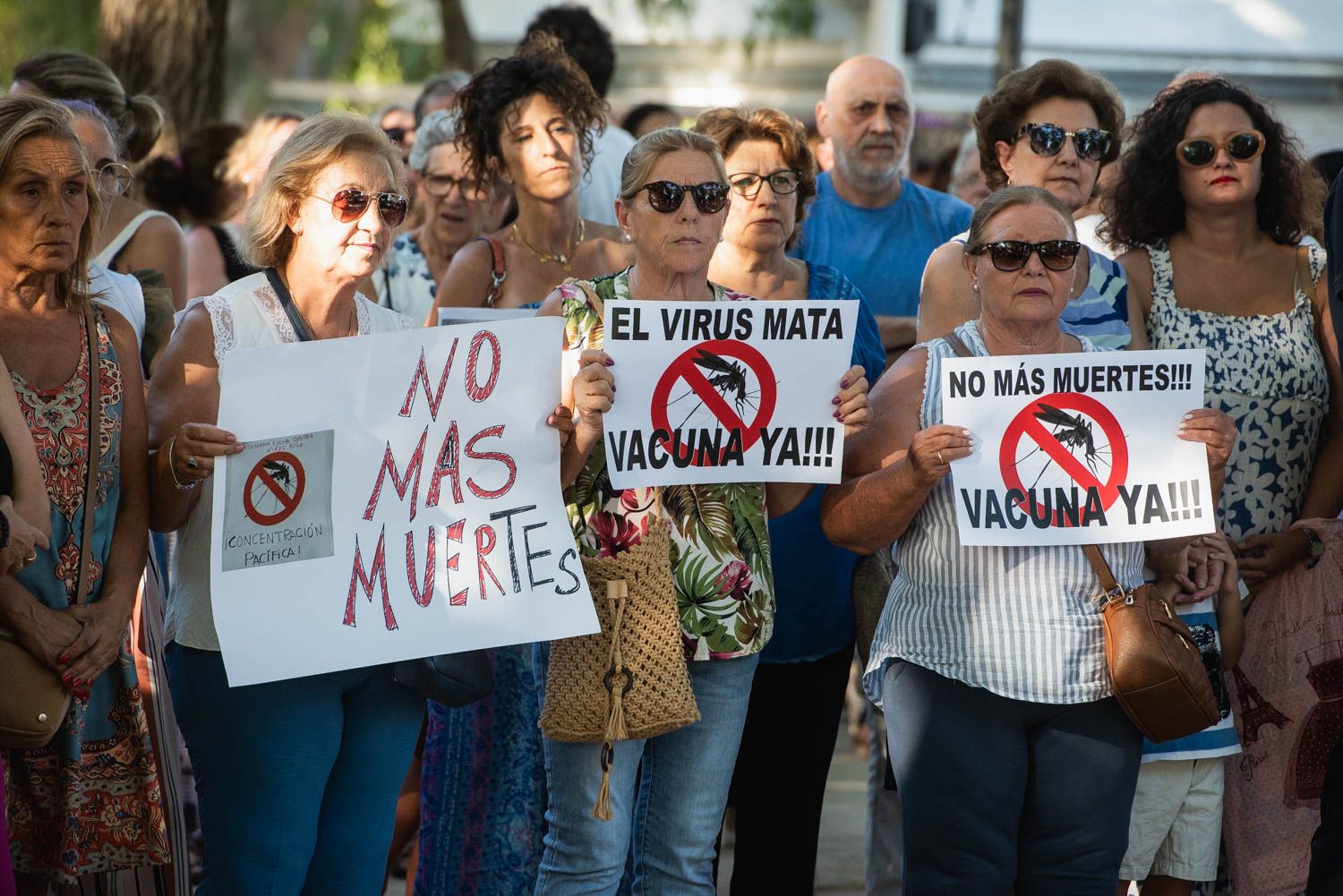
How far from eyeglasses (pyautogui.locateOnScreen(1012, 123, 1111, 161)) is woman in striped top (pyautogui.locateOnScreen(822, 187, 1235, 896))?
2.54ft

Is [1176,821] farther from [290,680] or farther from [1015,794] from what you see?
[290,680]

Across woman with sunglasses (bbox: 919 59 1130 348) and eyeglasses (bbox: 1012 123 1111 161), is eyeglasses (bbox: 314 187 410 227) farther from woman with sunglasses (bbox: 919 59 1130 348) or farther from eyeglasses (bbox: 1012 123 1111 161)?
eyeglasses (bbox: 1012 123 1111 161)

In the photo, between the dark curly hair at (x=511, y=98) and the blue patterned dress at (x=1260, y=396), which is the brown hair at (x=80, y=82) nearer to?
the dark curly hair at (x=511, y=98)

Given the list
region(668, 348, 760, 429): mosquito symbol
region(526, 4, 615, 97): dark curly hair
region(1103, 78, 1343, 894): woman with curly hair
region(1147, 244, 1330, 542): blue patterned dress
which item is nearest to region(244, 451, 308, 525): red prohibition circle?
region(668, 348, 760, 429): mosquito symbol

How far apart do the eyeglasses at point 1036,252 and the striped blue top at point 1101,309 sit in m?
0.42

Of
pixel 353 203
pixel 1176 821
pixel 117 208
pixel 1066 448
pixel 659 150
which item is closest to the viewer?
pixel 353 203

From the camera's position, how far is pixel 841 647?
442 centimetres

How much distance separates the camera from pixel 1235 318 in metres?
4.23

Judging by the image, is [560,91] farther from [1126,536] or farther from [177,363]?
[1126,536]

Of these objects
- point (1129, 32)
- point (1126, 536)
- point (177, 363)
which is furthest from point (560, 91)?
point (1129, 32)

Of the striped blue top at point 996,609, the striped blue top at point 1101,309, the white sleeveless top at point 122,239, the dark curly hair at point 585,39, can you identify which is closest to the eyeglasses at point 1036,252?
the striped blue top at point 996,609

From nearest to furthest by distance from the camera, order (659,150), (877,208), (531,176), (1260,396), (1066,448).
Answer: (1066,448) → (659,150) → (1260,396) → (531,176) → (877,208)

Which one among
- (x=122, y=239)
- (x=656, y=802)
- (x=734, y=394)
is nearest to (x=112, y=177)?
(x=122, y=239)

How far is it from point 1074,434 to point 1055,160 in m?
1.10
